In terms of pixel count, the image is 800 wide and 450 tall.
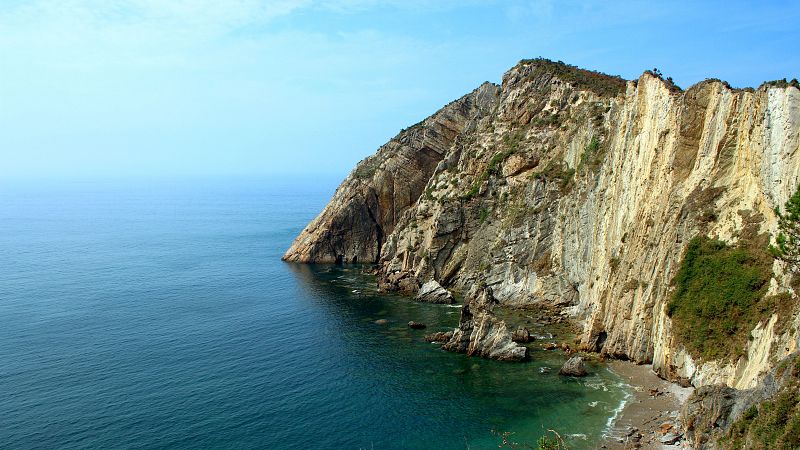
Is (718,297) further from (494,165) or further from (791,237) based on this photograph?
(494,165)

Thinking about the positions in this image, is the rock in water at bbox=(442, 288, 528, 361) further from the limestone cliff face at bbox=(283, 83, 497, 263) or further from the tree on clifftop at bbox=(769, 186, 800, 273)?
the limestone cliff face at bbox=(283, 83, 497, 263)

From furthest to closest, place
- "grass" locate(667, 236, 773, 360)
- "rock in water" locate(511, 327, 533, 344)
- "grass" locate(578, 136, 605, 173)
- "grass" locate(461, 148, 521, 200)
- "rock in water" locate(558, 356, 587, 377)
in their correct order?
1. "grass" locate(461, 148, 521, 200)
2. "grass" locate(578, 136, 605, 173)
3. "rock in water" locate(511, 327, 533, 344)
4. "rock in water" locate(558, 356, 587, 377)
5. "grass" locate(667, 236, 773, 360)

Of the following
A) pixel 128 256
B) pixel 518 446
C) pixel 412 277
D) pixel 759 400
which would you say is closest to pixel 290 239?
pixel 128 256

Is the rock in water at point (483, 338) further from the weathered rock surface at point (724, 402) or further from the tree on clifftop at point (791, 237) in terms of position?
the tree on clifftop at point (791, 237)

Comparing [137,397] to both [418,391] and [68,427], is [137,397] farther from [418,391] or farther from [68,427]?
[418,391]

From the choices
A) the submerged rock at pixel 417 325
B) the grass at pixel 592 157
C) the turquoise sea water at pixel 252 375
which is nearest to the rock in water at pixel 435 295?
the turquoise sea water at pixel 252 375

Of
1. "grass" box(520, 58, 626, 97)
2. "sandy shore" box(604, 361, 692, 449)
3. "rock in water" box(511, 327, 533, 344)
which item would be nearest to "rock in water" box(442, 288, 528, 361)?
"rock in water" box(511, 327, 533, 344)
